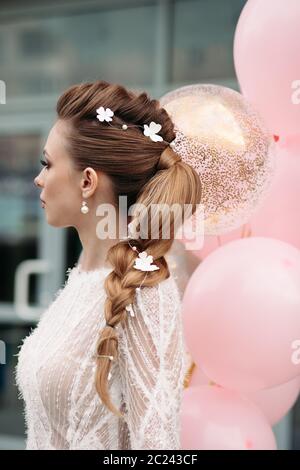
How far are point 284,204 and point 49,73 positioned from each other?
9.07 feet

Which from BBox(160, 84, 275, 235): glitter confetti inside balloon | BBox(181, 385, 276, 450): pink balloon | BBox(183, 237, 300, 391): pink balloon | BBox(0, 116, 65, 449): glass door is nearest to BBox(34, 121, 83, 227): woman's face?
BBox(160, 84, 275, 235): glitter confetti inside balloon

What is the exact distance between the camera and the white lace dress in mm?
1265

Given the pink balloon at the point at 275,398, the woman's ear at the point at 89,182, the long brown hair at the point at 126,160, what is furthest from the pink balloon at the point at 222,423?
the woman's ear at the point at 89,182

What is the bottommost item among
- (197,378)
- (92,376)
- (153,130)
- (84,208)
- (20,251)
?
(20,251)

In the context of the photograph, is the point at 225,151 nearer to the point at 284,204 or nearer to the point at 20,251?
the point at 284,204

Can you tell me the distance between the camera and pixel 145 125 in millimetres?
1380

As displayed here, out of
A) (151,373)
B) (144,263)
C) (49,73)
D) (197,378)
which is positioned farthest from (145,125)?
(49,73)

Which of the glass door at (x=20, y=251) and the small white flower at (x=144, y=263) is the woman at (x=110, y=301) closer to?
the small white flower at (x=144, y=263)

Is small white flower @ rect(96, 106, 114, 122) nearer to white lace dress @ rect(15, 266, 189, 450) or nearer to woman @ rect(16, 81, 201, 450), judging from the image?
woman @ rect(16, 81, 201, 450)

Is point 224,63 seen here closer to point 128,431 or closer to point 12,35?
point 12,35

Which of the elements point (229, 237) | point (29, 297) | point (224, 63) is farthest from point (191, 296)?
point (29, 297)

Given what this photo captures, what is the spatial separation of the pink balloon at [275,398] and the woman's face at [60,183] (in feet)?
2.58

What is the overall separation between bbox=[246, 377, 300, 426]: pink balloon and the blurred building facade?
2.20 meters
